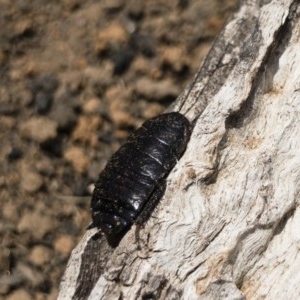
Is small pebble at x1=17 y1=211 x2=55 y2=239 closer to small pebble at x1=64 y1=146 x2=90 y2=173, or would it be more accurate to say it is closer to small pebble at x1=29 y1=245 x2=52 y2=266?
small pebble at x1=29 y1=245 x2=52 y2=266

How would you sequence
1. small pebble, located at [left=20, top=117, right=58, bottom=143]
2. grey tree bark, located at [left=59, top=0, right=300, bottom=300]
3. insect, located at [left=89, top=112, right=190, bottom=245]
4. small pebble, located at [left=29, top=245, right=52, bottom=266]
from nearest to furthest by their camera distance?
grey tree bark, located at [left=59, top=0, right=300, bottom=300], insect, located at [left=89, top=112, right=190, bottom=245], small pebble, located at [left=29, top=245, right=52, bottom=266], small pebble, located at [left=20, top=117, right=58, bottom=143]

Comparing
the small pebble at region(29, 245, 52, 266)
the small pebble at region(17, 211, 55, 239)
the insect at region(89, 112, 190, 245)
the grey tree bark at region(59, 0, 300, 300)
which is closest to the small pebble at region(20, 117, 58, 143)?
the small pebble at region(17, 211, 55, 239)

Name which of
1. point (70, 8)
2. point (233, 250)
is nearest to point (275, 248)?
point (233, 250)

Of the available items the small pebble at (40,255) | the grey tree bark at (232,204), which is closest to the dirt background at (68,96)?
the small pebble at (40,255)

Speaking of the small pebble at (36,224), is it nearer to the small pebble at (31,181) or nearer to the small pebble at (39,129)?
the small pebble at (31,181)

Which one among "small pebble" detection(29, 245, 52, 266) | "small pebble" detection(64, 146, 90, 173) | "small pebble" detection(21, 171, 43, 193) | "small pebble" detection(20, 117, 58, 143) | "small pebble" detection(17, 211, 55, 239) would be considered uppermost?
"small pebble" detection(20, 117, 58, 143)

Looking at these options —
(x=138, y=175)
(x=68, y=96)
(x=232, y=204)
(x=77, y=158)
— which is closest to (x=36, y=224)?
(x=77, y=158)
